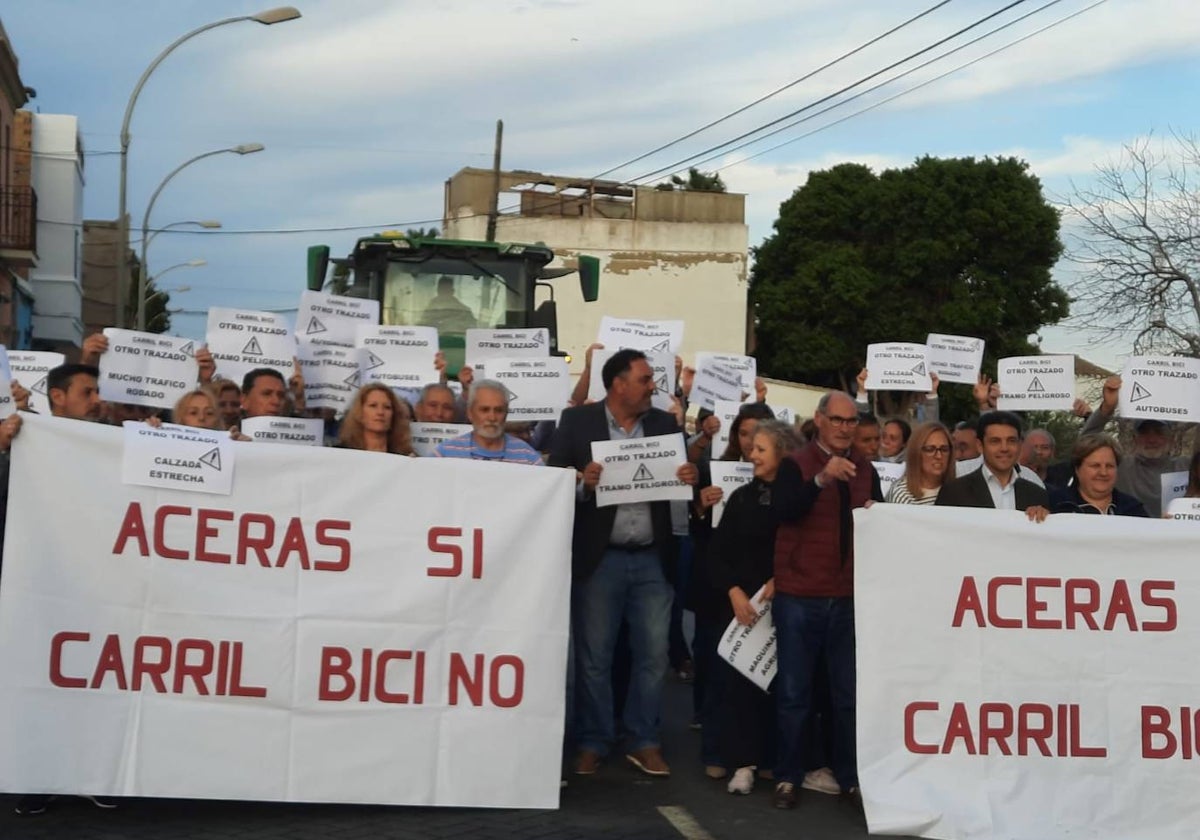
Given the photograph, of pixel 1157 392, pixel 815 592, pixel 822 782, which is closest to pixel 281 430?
pixel 815 592

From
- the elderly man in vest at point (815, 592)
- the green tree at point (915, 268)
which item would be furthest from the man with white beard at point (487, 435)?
the green tree at point (915, 268)

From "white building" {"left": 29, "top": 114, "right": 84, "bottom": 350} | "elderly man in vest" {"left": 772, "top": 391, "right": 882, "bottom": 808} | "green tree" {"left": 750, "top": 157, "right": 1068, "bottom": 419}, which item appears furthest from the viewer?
"white building" {"left": 29, "top": 114, "right": 84, "bottom": 350}

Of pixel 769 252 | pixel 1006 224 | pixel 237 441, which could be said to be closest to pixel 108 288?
pixel 769 252

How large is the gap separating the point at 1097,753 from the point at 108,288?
252 feet

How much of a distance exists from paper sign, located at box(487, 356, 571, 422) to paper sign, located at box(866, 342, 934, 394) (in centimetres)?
232

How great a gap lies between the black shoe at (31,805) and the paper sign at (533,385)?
140 inches

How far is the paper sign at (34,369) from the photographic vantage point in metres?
9.61

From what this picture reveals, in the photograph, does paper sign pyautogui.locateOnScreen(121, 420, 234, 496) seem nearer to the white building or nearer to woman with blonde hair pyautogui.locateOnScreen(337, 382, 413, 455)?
woman with blonde hair pyautogui.locateOnScreen(337, 382, 413, 455)

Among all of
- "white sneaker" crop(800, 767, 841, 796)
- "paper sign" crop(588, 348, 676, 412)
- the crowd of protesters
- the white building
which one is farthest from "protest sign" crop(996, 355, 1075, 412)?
the white building

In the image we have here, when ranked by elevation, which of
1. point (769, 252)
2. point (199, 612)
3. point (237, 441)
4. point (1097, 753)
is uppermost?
point (769, 252)

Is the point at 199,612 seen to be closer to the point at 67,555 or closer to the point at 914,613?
the point at 67,555

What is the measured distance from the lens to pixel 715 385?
10844 mm

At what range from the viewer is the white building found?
52281mm

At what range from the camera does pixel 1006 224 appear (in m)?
51.5
